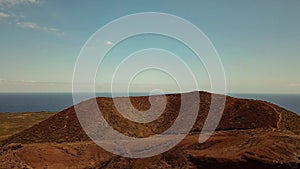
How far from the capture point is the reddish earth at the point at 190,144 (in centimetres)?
2362

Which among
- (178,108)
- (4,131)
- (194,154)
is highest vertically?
(178,108)

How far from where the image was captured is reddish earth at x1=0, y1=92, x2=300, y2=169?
23625 mm

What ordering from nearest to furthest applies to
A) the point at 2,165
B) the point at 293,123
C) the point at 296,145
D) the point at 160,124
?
the point at 296,145
the point at 2,165
the point at 293,123
the point at 160,124

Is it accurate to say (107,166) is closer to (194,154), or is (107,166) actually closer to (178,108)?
(194,154)

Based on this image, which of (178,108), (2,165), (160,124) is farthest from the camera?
(178,108)

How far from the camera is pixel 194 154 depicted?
84.1ft

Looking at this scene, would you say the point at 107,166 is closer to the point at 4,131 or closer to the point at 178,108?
the point at 178,108

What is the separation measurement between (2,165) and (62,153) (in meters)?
5.63

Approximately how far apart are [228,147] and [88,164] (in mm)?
14008

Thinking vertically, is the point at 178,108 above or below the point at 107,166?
above

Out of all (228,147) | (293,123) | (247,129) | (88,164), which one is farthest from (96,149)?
(293,123)

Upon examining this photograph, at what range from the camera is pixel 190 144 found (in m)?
28.4

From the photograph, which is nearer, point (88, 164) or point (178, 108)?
point (88, 164)

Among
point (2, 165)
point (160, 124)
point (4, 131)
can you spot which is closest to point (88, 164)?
point (2, 165)
